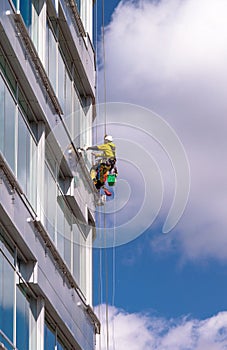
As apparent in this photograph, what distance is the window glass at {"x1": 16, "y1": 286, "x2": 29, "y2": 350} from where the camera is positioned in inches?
1805

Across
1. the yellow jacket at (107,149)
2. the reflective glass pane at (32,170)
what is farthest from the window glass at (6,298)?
the yellow jacket at (107,149)

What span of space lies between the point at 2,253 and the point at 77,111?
1475 centimetres

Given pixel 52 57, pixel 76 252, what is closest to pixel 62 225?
pixel 76 252

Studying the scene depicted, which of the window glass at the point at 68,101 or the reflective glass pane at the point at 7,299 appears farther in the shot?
the window glass at the point at 68,101

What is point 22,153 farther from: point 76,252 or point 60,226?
A: point 76,252

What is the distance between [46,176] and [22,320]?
6.77 metres

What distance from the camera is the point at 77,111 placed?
192 ft

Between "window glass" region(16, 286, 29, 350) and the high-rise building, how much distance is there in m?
0.03

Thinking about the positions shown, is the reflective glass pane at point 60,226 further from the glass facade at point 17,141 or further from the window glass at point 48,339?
the glass facade at point 17,141

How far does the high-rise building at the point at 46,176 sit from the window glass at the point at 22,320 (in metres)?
0.03

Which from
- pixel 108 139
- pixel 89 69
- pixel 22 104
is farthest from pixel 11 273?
pixel 89 69

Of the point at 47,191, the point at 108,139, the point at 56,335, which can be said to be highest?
the point at 108,139

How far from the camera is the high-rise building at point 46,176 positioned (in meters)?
45.6

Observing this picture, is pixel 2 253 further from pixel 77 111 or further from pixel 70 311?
pixel 77 111
